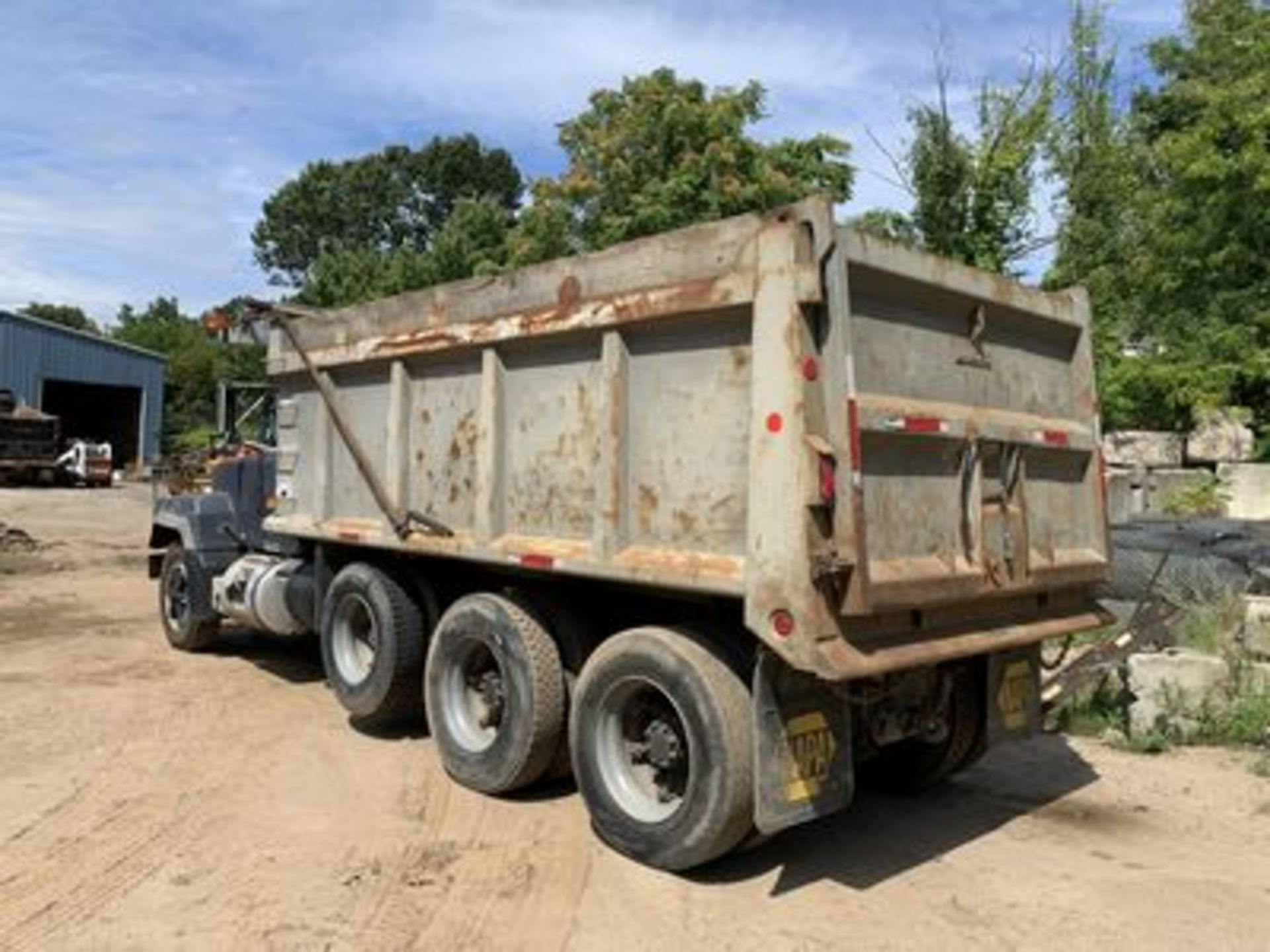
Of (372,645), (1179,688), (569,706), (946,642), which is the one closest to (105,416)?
(372,645)

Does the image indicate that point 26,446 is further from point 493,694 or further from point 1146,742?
point 1146,742

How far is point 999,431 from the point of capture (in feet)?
19.1

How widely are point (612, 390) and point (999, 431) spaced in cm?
175

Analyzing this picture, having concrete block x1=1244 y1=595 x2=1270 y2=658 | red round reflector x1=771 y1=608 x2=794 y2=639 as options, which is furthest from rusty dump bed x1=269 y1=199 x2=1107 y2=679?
concrete block x1=1244 y1=595 x2=1270 y2=658

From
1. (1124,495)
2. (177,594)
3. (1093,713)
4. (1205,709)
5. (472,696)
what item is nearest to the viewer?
(472,696)

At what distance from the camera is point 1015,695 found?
6238mm

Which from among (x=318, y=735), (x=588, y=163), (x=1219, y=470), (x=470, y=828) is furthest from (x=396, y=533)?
(x=588, y=163)

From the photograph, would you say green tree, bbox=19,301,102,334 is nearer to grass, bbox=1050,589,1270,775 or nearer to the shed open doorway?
the shed open doorway

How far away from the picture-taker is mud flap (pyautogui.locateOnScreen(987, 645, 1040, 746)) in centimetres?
611

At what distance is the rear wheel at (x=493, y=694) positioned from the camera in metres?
6.17

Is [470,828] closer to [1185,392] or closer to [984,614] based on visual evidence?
[984,614]

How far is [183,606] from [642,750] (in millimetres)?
6074

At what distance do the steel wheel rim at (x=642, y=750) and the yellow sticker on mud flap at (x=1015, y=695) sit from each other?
1697 mm

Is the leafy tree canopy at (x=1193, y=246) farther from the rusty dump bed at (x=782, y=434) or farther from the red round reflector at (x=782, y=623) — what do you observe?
the red round reflector at (x=782, y=623)
